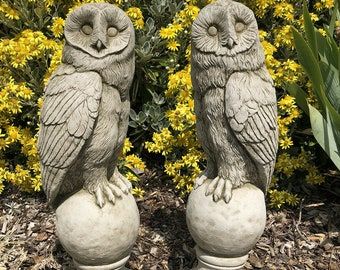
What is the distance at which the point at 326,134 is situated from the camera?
3020mm

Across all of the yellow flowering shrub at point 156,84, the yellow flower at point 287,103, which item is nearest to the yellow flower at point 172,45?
the yellow flowering shrub at point 156,84

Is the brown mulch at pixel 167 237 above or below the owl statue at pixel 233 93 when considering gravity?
below

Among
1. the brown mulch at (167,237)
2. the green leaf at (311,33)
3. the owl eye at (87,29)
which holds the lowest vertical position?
the brown mulch at (167,237)

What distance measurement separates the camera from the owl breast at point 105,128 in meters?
2.23

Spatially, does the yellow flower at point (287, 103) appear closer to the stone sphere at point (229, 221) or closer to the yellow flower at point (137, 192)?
the stone sphere at point (229, 221)

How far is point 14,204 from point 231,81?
82.8 inches

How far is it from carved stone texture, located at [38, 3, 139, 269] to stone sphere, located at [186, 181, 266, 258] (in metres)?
0.36

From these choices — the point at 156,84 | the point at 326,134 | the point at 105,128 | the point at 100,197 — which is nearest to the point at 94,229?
the point at 100,197

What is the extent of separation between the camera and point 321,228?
136 inches

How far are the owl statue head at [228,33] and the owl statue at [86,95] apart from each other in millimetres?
315

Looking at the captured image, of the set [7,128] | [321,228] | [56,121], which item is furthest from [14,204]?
[321,228]

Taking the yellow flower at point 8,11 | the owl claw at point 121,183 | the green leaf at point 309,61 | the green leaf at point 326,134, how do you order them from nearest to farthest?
the owl claw at point 121,183, the green leaf at point 309,61, the green leaf at point 326,134, the yellow flower at point 8,11

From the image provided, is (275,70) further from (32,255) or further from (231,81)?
(32,255)

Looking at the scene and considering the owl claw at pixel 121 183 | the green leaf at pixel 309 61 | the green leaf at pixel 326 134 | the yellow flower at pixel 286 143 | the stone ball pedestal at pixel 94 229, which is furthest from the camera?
the yellow flower at pixel 286 143
